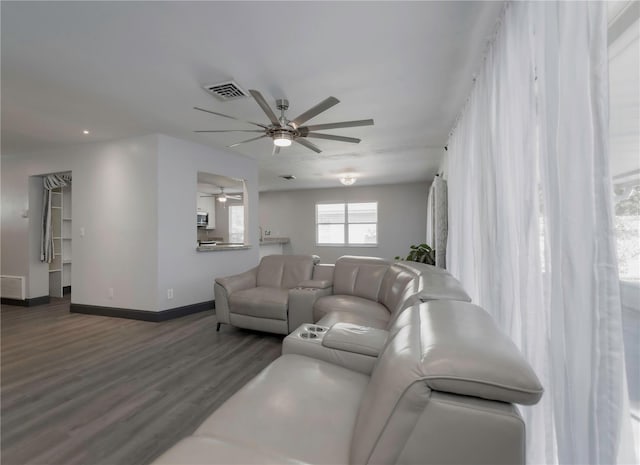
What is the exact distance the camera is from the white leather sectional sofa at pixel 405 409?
690mm

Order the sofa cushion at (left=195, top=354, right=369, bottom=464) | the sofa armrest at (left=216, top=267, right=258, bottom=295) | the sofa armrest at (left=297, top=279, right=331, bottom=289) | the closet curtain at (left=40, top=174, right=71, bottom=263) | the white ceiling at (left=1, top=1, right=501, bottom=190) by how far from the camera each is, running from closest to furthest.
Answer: the sofa cushion at (left=195, top=354, right=369, bottom=464), the white ceiling at (left=1, top=1, right=501, bottom=190), the sofa armrest at (left=297, top=279, right=331, bottom=289), the sofa armrest at (left=216, top=267, right=258, bottom=295), the closet curtain at (left=40, top=174, right=71, bottom=263)

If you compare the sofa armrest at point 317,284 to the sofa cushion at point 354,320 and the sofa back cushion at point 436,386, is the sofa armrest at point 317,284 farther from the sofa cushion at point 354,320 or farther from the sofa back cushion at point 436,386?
the sofa back cushion at point 436,386

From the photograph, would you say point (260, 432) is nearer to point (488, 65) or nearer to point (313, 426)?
point (313, 426)

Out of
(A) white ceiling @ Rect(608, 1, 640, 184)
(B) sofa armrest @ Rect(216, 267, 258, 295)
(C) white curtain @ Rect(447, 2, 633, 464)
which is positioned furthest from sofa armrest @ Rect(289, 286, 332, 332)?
(A) white ceiling @ Rect(608, 1, 640, 184)

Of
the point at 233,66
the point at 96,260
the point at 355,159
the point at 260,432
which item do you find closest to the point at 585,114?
the point at 260,432

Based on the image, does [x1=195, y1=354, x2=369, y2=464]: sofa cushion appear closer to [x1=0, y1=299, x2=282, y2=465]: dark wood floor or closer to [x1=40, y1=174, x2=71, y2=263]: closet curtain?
[x1=0, y1=299, x2=282, y2=465]: dark wood floor

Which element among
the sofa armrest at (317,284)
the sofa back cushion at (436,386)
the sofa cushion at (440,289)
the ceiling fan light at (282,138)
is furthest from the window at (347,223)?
the sofa back cushion at (436,386)

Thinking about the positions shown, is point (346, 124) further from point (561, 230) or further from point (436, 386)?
point (436, 386)

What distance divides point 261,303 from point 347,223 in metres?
5.27

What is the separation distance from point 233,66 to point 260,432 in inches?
98.5

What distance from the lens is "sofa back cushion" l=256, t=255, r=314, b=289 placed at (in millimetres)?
3818

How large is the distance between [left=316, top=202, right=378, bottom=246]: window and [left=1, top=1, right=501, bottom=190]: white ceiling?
4.23m

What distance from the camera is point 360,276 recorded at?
3400 millimetres

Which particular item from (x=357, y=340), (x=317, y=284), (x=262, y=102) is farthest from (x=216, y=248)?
(x=357, y=340)
